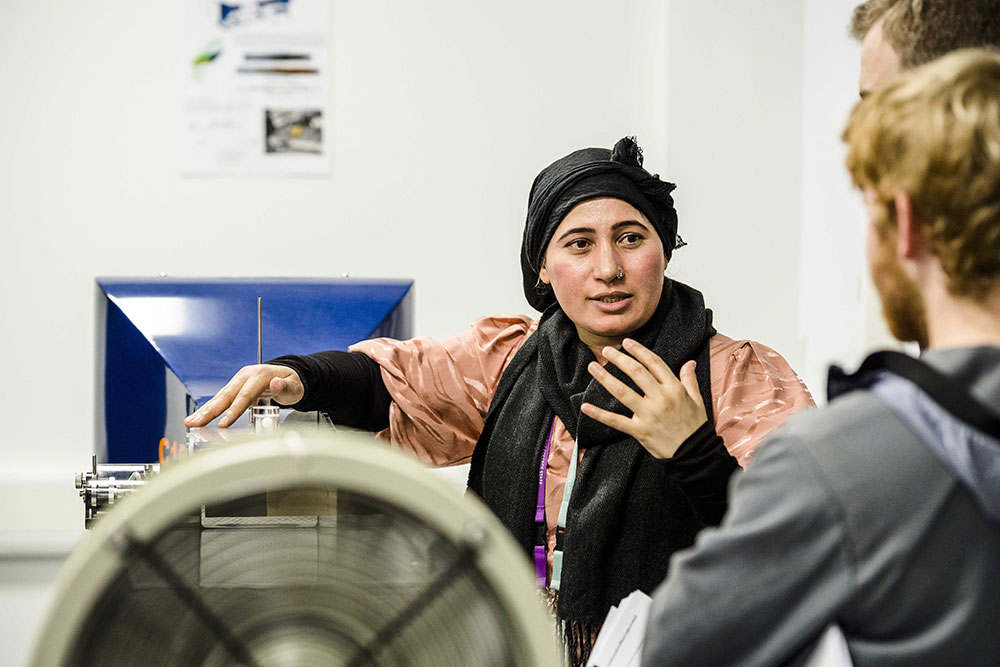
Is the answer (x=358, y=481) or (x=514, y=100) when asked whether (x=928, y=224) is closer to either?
(x=358, y=481)

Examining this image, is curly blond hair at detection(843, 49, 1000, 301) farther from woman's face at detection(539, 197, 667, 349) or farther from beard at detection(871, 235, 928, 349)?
woman's face at detection(539, 197, 667, 349)

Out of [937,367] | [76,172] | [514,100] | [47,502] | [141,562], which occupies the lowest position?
[47,502]

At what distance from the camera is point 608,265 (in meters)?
1.52

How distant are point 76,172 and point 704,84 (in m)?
1.67

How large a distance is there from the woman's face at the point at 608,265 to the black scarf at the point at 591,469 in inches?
2.6

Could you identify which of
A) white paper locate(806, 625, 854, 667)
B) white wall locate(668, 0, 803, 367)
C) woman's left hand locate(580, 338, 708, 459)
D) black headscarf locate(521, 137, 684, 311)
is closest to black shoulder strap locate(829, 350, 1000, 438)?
white paper locate(806, 625, 854, 667)

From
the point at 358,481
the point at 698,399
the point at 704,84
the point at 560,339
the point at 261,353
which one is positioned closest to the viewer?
the point at 358,481

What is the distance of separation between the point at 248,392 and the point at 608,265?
566 millimetres

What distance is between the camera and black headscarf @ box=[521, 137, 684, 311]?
156 cm

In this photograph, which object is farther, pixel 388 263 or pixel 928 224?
pixel 388 263

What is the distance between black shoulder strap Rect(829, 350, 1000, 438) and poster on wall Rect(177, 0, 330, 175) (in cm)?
218

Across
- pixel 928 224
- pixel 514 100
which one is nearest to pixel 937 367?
pixel 928 224

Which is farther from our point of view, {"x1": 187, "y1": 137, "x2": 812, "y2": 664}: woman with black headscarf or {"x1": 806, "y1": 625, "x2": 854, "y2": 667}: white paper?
{"x1": 187, "y1": 137, "x2": 812, "y2": 664}: woman with black headscarf

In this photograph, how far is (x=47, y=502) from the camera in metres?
2.61
